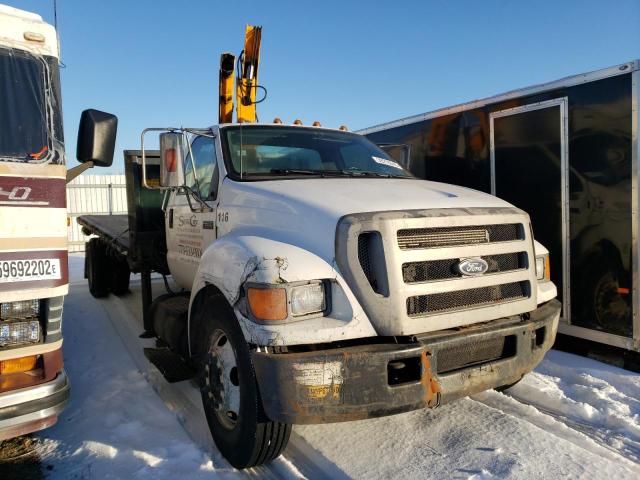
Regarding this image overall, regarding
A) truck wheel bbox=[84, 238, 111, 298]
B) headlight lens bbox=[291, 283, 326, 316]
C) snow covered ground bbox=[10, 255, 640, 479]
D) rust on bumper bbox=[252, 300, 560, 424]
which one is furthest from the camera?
truck wheel bbox=[84, 238, 111, 298]

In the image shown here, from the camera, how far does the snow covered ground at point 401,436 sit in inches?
115

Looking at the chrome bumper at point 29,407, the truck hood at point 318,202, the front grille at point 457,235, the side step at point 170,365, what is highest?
the truck hood at point 318,202

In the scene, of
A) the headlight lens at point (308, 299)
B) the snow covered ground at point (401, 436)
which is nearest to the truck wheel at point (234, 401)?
the snow covered ground at point (401, 436)

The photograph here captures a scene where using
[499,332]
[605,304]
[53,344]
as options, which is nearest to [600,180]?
[605,304]

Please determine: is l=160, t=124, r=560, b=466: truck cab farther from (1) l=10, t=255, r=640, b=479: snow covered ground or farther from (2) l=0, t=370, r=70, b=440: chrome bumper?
(2) l=0, t=370, r=70, b=440: chrome bumper

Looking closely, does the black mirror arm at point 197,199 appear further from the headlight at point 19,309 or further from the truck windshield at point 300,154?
the headlight at point 19,309

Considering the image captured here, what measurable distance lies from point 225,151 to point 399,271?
1950mm

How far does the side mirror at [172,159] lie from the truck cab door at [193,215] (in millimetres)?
178

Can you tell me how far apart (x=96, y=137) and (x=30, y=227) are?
82cm

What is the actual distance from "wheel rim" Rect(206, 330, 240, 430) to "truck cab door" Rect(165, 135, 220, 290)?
106 centimetres

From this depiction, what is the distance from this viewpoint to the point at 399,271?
8.54ft

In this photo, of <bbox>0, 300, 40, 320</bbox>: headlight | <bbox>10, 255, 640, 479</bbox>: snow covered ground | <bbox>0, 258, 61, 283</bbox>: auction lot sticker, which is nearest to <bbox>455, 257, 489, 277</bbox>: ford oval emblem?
<bbox>10, 255, 640, 479</bbox>: snow covered ground

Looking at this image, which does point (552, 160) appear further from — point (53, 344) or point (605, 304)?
point (53, 344)

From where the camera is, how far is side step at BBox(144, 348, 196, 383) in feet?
12.6
